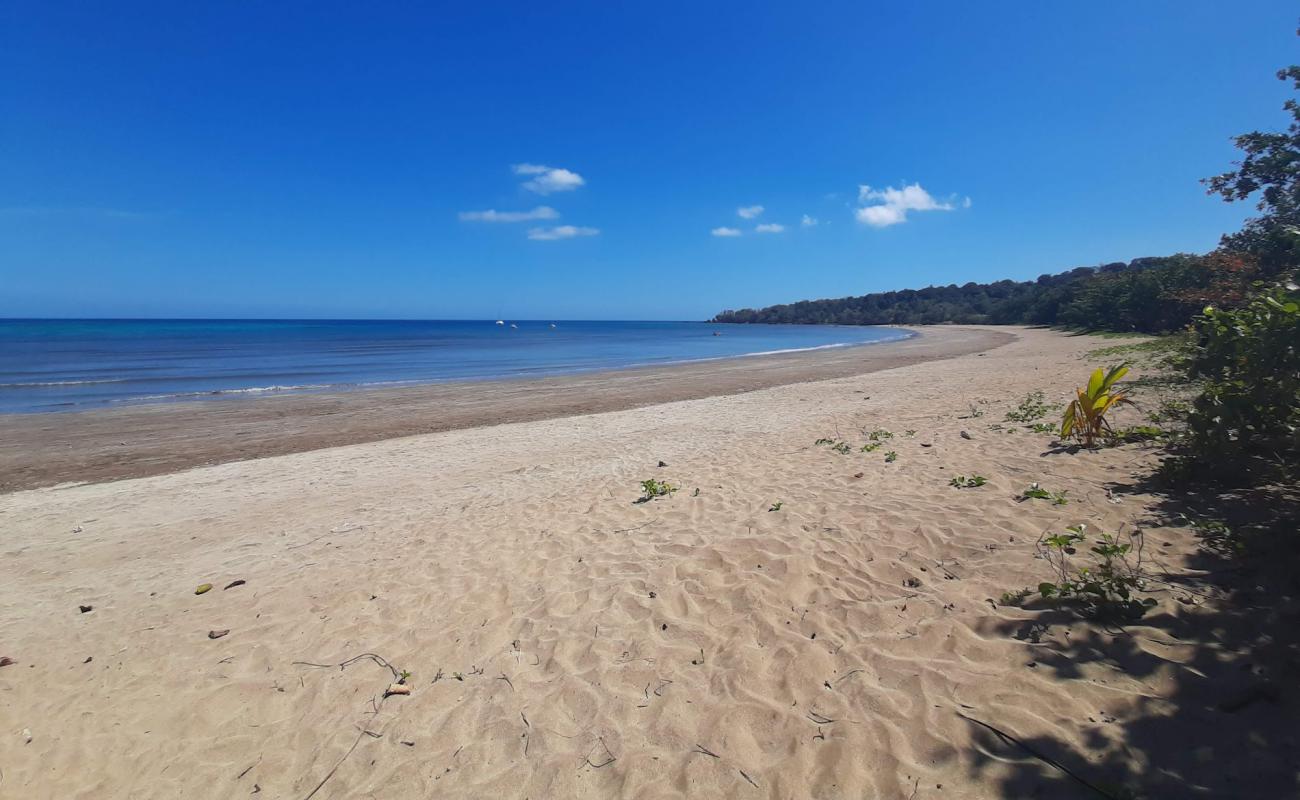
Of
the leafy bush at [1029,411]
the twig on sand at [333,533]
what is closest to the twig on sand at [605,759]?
the twig on sand at [333,533]

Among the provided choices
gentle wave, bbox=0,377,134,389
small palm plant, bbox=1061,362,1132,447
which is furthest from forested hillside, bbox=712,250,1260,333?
gentle wave, bbox=0,377,134,389

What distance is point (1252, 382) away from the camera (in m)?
4.11

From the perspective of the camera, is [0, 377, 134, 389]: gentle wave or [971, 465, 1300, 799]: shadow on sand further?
[0, 377, 134, 389]: gentle wave

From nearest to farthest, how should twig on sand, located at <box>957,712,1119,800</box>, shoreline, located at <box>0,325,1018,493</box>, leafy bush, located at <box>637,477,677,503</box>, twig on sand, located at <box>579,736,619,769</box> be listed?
twig on sand, located at <box>957,712,1119,800</box>, twig on sand, located at <box>579,736,619,769</box>, leafy bush, located at <box>637,477,677,503</box>, shoreline, located at <box>0,325,1018,493</box>

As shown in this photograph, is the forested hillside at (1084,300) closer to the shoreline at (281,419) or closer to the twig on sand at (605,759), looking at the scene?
the twig on sand at (605,759)

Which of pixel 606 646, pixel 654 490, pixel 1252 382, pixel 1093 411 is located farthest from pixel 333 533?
pixel 1093 411

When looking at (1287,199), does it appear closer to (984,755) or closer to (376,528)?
(984,755)

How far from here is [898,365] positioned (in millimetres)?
27734

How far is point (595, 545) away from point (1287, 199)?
1406 cm

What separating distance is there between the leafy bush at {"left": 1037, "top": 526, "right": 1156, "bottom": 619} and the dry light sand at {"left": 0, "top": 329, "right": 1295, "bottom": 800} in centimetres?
15

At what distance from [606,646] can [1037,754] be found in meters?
2.46

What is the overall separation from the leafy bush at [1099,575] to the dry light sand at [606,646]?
15 cm

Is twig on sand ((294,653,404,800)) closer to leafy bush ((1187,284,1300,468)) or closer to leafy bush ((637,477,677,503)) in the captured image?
leafy bush ((637,477,677,503))

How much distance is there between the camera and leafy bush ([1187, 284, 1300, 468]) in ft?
11.6
